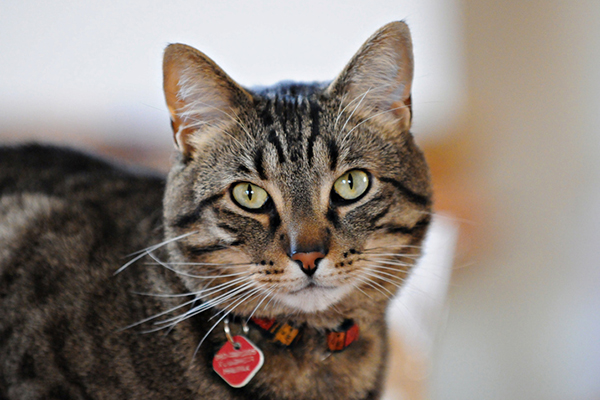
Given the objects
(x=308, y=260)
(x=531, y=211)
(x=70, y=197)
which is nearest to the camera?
(x=308, y=260)

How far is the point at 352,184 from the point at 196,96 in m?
0.38

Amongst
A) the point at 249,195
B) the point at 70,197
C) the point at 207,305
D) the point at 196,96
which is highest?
the point at 196,96

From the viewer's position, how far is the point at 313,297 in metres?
0.94

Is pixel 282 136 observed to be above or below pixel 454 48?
below

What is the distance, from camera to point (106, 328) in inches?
41.7

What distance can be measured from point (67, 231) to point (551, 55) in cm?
162

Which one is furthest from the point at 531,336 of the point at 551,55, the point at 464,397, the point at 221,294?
the point at 221,294

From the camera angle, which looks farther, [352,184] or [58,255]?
[58,255]

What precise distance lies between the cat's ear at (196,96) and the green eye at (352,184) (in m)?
0.26

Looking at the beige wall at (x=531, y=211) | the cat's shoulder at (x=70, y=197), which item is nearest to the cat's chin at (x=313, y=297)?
the cat's shoulder at (x=70, y=197)

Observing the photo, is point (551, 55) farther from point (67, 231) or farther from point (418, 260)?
point (67, 231)

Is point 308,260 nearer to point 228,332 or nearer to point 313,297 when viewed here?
point 313,297

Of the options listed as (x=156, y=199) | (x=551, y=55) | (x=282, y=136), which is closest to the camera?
(x=282, y=136)

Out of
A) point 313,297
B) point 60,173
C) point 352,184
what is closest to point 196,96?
point 352,184
